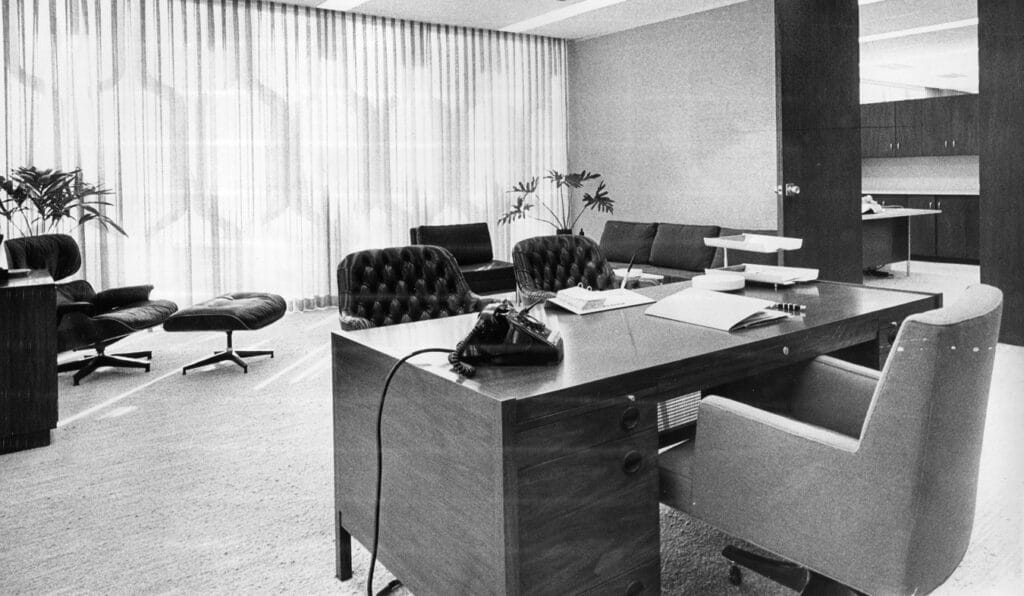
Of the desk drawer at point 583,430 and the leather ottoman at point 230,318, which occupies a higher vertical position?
the leather ottoman at point 230,318

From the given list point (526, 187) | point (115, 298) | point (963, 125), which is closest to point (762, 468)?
point (115, 298)

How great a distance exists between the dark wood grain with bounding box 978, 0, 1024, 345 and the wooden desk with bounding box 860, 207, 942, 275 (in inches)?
116

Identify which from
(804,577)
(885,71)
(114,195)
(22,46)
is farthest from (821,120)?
(885,71)

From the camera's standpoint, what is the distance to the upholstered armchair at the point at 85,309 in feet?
14.6

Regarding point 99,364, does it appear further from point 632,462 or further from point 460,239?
point 632,462

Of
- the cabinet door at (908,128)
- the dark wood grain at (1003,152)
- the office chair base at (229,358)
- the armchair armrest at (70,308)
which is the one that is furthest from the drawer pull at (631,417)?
the cabinet door at (908,128)

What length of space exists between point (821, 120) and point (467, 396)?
13.6 ft

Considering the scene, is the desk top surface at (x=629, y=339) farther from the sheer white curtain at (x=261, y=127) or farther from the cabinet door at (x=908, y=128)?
the cabinet door at (x=908, y=128)

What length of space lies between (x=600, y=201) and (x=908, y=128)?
18.1 feet

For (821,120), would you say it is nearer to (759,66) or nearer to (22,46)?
(759,66)

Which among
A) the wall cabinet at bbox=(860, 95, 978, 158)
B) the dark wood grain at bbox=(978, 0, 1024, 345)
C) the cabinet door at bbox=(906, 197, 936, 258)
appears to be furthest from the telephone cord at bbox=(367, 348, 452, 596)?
the cabinet door at bbox=(906, 197, 936, 258)

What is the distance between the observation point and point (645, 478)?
181 cm

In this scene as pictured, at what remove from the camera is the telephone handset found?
6.05 feet

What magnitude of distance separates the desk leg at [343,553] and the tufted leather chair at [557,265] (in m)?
1.72
